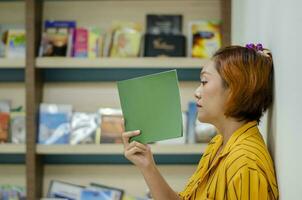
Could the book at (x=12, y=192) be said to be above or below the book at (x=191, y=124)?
below

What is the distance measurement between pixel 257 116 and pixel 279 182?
0.23 meters

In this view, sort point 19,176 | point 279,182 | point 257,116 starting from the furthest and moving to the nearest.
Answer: point 19,176
point 257,116
point 279,182

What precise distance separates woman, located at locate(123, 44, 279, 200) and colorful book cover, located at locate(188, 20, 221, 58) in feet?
5.12

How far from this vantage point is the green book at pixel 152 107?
1.63m

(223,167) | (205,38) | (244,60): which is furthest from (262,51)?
(205,38)

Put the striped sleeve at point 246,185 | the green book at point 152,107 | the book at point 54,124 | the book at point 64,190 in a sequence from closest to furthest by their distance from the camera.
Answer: the striped sleeve at point 246,185 → the green book at point 152,107 → the book at point 54,124 → the book at point 64,190

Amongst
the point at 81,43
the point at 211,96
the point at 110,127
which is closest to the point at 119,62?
the point at 81,43

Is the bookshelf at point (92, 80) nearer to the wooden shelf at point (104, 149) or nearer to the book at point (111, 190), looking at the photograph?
the book at point (111, 190)

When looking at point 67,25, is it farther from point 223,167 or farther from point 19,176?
point 223,167

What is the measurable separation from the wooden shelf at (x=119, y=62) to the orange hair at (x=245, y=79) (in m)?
1.47

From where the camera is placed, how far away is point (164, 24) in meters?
3.29

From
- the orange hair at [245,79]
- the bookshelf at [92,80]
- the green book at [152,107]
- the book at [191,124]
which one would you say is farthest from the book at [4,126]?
the orange hair at [245,79]

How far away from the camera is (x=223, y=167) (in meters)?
1.42

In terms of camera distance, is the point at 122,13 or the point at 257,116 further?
the point at 122,13
